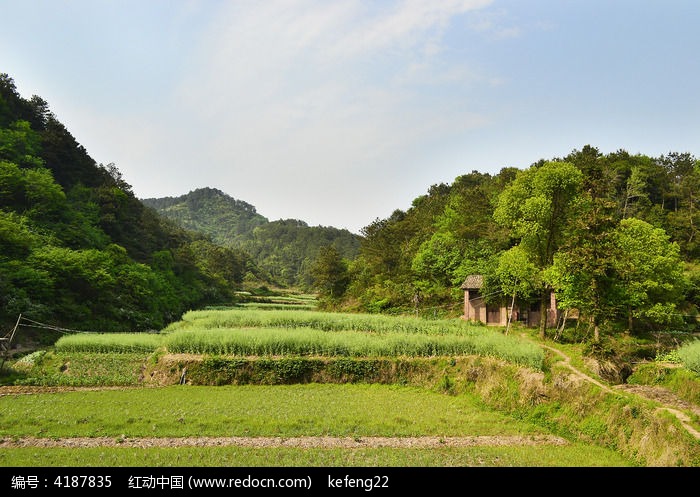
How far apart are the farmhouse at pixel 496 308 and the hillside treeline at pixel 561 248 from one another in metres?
0.59

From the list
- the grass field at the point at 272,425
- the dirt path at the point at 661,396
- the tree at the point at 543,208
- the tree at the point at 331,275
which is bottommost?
the grass field at the point at 272,425

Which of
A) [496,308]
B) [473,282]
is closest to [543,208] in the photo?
[473,282]

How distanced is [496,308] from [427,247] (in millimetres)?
11328

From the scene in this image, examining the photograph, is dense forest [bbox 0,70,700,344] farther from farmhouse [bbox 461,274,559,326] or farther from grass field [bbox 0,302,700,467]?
grass field [bbox 0,302,700,467]

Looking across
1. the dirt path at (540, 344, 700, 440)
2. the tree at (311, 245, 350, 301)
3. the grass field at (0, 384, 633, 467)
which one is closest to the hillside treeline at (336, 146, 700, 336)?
the tree at (311, 245, 350, 301)

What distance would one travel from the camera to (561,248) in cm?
2281

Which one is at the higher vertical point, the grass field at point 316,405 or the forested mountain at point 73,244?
the forested mountain at point 73,244

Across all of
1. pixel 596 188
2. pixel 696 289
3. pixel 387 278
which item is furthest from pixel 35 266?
pixel 696 289

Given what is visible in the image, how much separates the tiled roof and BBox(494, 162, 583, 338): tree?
8318mm

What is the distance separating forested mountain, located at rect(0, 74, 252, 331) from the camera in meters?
31.6

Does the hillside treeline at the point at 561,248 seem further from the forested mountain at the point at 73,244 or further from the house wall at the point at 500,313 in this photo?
the forested mountain at the point at 73,244

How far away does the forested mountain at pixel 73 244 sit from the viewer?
104ft

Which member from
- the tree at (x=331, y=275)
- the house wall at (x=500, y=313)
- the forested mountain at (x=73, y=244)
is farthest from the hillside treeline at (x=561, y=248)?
the forested mountain at (x=73, y=244)

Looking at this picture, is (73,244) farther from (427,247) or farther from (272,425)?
(272,425)
